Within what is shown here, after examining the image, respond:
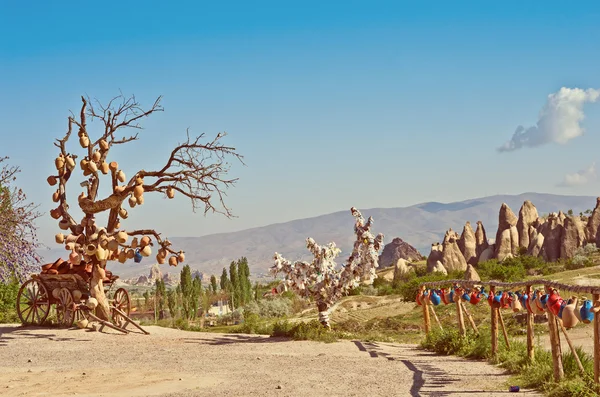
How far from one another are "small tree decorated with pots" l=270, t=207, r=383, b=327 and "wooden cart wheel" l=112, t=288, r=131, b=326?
205 inches

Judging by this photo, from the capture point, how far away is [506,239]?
179 feet

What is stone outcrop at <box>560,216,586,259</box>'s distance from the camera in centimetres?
4919

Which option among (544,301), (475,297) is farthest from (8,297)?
(544,301)

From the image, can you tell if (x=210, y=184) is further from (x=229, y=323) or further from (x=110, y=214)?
(x=229, y=323)

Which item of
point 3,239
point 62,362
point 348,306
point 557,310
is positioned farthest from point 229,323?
point 557,310

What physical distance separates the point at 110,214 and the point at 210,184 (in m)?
3.09

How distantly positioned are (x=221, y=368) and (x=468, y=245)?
44.4 m

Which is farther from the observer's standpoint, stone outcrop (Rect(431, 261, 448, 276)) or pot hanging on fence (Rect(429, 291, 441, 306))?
stone outcrop (Rect(431, 261, 448, 276))

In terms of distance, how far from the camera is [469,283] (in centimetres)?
1642

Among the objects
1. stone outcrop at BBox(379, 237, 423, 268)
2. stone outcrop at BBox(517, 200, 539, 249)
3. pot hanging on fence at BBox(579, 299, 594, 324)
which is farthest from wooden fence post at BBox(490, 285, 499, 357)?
stone outcrop at BBox(379, 237, 423, 268)

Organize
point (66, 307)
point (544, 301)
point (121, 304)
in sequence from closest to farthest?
point (544, 301) → point (66, 307) → point (121, 304)

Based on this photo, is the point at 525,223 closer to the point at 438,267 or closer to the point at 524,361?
the point at 438,267

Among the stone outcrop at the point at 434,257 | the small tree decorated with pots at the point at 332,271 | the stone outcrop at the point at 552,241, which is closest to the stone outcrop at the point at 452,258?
the stone outcrop at the point at 434,257

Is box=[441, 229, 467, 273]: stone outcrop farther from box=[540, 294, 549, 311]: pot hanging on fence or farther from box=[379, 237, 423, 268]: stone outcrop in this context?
box=[540, 294, 549, 311]: pot hanging on fence
